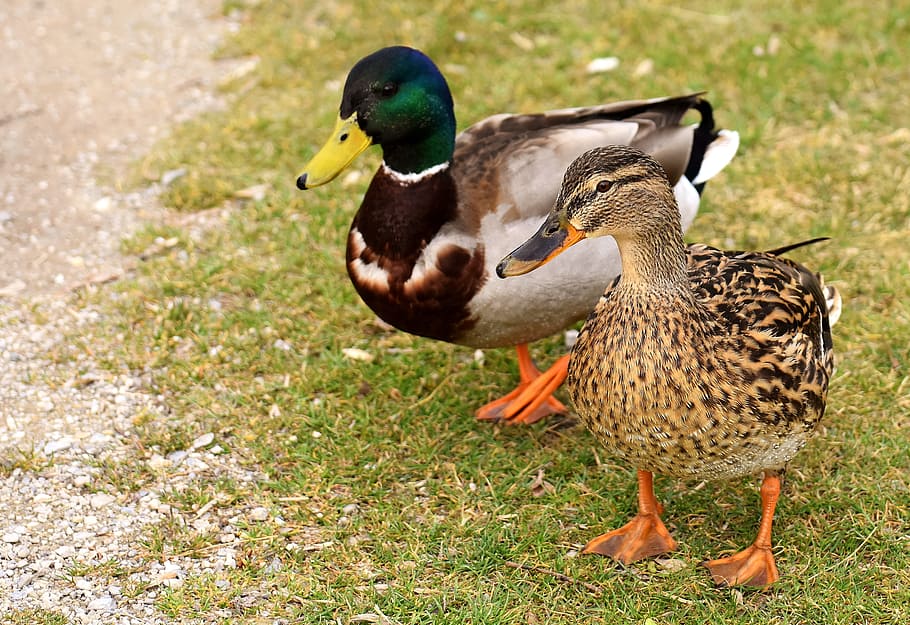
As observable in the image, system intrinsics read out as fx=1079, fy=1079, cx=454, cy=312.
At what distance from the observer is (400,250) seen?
11.3 feet

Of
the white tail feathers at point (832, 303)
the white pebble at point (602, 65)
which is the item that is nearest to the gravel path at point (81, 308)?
the white tail feathers at point (832, 303)

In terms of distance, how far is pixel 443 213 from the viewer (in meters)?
3.44

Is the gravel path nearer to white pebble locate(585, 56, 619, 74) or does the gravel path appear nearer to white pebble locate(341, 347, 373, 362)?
white pebble locate(341, 347, 373, 362)

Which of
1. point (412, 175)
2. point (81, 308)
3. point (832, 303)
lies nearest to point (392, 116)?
point (412, 175)

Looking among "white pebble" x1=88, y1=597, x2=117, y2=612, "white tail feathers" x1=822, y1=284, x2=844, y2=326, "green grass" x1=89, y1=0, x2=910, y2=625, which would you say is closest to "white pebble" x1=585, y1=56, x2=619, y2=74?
"green grass" x1=89, y1=0, x2=910, y2=625

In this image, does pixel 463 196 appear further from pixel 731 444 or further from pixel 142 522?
pixel 142 522

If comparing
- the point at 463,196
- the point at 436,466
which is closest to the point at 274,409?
the point at 436,466

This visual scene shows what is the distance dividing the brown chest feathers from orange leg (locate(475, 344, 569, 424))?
16.9 inches

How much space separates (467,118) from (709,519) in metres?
2.70

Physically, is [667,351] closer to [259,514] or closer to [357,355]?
[259,514]

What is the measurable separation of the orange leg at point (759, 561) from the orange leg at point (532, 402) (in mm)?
906

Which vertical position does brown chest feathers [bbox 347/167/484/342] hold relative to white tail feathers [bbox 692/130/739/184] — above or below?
above

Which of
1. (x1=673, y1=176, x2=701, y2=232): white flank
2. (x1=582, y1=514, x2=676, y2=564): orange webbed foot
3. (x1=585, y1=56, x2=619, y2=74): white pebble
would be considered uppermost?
(x1=673, y1=176, x2=701, y2=232): white flank

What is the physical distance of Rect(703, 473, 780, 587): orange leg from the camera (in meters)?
3.07
